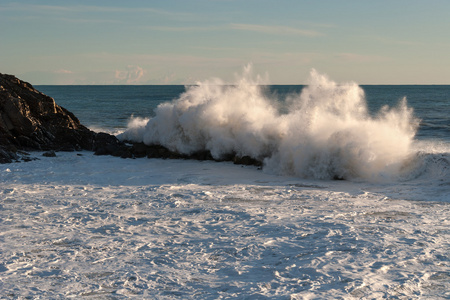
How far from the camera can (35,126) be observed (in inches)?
587

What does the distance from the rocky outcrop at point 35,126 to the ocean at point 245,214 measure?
1092 mm

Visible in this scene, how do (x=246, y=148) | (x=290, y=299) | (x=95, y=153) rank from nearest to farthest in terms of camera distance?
1. (x=290, y=299)
2. (x=246, y=148)
3. (x=95, y=153)

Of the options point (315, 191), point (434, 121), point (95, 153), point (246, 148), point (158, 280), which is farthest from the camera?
point (434, 121)

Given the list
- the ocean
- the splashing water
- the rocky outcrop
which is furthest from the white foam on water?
the rocky outcrop

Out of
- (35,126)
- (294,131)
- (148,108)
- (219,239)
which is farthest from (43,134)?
(148,108)

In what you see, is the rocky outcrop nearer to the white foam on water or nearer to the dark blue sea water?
the white foam on water

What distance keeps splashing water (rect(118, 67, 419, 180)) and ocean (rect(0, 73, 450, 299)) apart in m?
0.04

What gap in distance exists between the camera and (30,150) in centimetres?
1427

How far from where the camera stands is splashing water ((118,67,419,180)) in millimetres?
11008

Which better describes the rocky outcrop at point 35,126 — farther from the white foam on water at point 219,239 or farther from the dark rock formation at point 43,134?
the white foam on water at point 219,239

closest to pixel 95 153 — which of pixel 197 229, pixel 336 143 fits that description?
pixel 336 143

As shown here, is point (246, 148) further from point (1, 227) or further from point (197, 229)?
point (1, 227)

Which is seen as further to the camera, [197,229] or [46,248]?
[197,229]

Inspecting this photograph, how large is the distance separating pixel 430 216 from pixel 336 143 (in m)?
4.23
